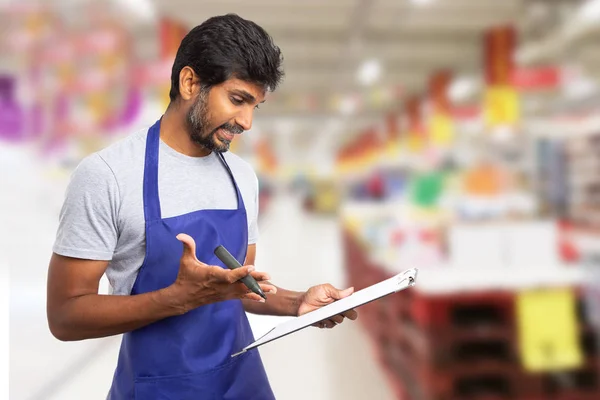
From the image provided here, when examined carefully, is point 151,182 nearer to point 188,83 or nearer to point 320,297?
point 188,83

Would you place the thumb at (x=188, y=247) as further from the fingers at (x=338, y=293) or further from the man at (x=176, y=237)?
the fingers at (x=338, y=293)

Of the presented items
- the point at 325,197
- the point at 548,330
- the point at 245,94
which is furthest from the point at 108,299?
the point at 325,197

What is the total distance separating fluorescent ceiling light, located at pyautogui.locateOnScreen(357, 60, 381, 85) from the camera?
40.4 feet

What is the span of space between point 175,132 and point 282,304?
0.51 m

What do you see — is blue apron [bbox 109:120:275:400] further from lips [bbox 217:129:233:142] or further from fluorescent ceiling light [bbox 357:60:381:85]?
fluorescent ceiling light [bbox 357:60:381:85]

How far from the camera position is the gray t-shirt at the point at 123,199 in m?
1.18

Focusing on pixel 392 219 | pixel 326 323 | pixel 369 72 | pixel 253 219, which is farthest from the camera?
pixel 369 72

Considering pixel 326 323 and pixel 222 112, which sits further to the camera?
pixel 326 323

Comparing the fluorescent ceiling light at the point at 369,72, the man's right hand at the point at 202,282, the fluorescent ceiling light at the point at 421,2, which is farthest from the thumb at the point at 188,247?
the fluorescent ceiling light at the point at 369,72

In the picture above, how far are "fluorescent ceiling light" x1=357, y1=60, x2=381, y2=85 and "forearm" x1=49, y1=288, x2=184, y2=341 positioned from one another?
1142 cm

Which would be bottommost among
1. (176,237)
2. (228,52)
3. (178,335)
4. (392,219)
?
(178,335)

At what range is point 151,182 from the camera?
1.26m

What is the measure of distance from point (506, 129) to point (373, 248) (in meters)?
6.14

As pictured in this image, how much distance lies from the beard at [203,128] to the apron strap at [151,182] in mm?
96
